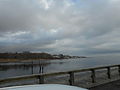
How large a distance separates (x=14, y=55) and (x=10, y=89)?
196m

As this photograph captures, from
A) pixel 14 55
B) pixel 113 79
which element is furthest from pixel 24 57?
pixel 113 79

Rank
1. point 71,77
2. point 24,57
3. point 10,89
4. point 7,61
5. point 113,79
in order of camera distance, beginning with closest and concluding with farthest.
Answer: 1. point 10,89
2. point 71,77
3. point 113,79
4. point 7,61
5. point 24,57

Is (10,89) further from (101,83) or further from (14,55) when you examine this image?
(14,55)

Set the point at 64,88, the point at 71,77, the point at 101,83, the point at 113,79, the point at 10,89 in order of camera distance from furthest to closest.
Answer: the point at 113,79 → the point at 101,83 → the point at 71,77 → the point at 64,88 → the point at 10,89

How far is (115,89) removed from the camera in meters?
8.82

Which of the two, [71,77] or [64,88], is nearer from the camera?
[64,88]

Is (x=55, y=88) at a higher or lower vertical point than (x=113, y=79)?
higher

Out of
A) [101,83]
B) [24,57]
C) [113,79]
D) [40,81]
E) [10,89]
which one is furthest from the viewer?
[24,57]

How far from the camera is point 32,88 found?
115 inches

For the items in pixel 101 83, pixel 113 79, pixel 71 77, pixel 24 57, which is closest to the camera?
pixel 71 77

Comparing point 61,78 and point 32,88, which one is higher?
point 32,88

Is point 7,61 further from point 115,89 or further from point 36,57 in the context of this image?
point 115,89

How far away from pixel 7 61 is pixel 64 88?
583ft

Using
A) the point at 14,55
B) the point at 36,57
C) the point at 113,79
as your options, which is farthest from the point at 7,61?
the point at 113,79
